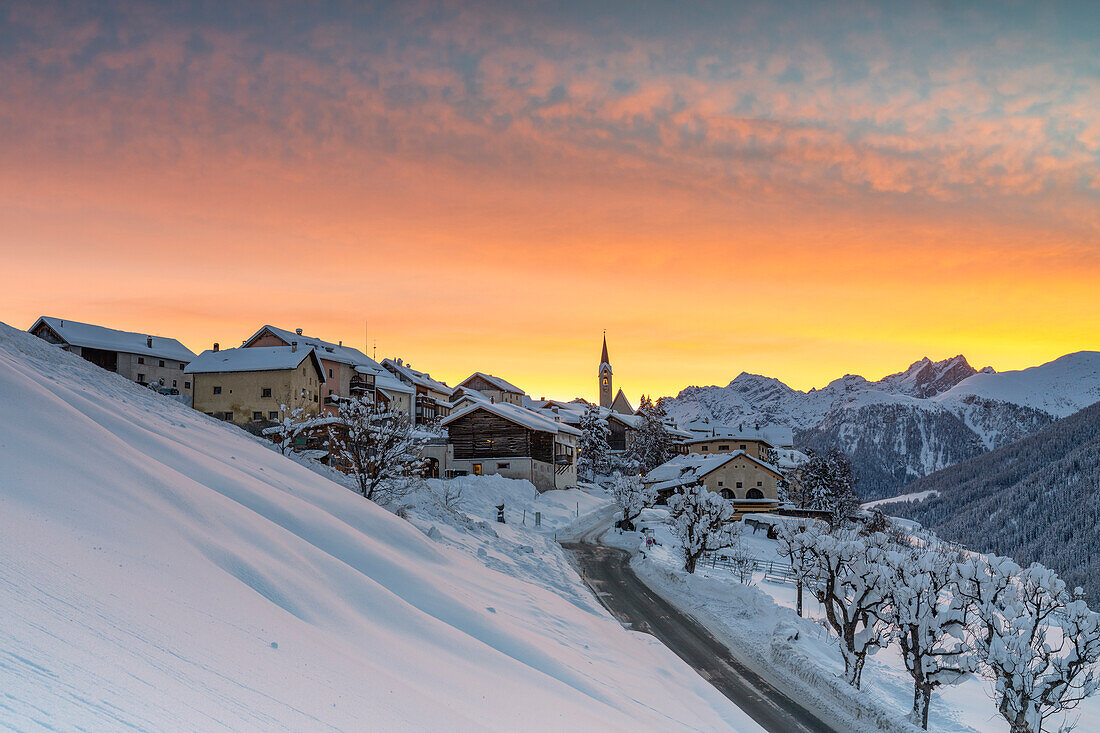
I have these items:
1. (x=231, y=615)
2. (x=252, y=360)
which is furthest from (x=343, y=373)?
(x=231, y=615)

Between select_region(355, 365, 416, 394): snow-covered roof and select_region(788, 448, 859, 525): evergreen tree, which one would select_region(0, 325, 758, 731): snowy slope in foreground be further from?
select_region(788, 448, 859, 525): evergreen tree

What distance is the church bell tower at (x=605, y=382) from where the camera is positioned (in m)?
176

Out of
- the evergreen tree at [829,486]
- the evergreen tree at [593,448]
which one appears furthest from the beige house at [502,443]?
the evergreen tree at [829,486]

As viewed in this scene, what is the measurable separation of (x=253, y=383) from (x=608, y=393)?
123 metres

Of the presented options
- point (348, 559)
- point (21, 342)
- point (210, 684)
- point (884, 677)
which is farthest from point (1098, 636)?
point (21, 342)

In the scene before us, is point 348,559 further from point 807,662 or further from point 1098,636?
point 1098,636

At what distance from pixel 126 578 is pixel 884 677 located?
1190 inches

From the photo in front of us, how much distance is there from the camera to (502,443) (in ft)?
211

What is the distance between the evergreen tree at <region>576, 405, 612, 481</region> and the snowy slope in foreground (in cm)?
7919

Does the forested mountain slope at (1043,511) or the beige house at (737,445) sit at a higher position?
the beige house at (737,445)

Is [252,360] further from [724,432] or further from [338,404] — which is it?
[724,432]

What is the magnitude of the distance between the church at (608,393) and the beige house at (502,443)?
106777mm

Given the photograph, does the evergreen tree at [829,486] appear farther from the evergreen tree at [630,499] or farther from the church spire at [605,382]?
the church spire at [605,382]

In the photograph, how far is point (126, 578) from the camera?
26.5ft
